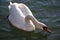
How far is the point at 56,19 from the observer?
448 inches

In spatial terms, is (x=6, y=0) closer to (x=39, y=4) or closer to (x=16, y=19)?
(x=39, y=4)

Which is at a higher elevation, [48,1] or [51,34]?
[48,1]

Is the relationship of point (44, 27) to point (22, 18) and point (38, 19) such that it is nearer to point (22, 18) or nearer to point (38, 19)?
point (22, 18)

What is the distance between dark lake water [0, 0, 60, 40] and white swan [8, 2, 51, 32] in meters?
0.21

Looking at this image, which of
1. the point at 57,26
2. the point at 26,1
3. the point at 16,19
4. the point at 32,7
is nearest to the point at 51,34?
the point at 57,26

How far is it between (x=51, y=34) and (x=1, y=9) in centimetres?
309

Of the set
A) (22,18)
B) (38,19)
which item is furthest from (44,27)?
(38,19)

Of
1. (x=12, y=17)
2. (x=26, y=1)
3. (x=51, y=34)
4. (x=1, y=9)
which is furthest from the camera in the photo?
(x=26, y=1)

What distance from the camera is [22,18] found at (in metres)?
10.7

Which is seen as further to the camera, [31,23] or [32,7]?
[32,7]

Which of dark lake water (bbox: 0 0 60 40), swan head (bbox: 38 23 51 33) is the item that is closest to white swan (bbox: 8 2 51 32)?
swan head (bbox: 38 23 51 33)

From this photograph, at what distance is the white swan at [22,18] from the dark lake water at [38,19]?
0.21 meters

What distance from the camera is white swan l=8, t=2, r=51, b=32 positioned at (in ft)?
33.1

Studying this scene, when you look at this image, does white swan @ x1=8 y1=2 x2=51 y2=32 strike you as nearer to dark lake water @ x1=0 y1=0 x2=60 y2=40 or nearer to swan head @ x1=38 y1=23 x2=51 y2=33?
swan head @ x1=38 y1=23 x2=51 y2=33
